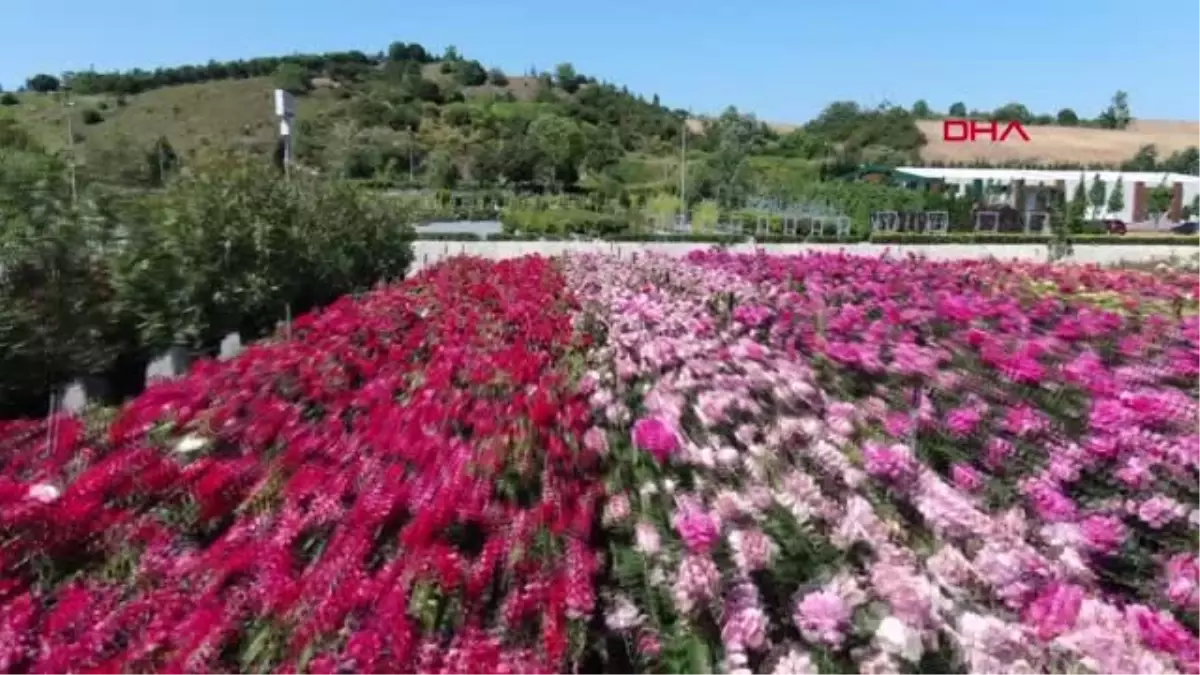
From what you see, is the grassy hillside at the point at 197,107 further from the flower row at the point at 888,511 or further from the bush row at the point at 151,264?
the flower row at the point at 888,511

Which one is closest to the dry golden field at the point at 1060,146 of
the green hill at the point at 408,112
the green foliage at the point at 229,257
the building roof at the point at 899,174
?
the green hill at the point at 408,112

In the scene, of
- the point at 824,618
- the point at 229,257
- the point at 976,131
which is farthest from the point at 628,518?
the point at 976,131

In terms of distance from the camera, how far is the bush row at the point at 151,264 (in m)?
6.62

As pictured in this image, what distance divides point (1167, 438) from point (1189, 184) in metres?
71.8

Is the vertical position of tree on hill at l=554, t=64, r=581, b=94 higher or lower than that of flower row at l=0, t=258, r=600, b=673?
higher

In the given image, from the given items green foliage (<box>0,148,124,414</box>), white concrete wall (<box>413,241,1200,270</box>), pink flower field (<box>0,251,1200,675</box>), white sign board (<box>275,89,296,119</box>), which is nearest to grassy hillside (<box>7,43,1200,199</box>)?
white concrete wall (<box>413,241,1200,270</box>)

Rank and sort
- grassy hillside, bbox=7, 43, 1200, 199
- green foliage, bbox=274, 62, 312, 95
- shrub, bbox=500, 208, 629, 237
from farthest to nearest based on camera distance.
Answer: green foliage, bbox=274, 62, 312, 95, grassy hillside, bbox=7, 43, 1200, 199, shrub, bbox=500, 208, 629, 237

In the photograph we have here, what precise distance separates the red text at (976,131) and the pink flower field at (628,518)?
336 feet

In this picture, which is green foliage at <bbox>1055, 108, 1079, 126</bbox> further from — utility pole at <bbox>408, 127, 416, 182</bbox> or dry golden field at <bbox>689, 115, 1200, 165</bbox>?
utility pole at <bbox>408, 127, 416, 182</bbox>

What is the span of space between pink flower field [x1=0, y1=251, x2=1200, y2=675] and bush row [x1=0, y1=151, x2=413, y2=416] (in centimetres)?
282

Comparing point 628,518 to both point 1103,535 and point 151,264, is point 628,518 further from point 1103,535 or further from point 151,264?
point 151,264

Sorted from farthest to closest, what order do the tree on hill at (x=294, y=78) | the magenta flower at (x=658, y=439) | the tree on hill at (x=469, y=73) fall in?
1. the tree on hill at (x=469, y=73)
2. the tree on hill at (x=294, y=78)
3. the magenta flower at (x=658, y=439)

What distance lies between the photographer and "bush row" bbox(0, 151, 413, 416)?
6621 mm

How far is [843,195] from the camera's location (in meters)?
48.3
